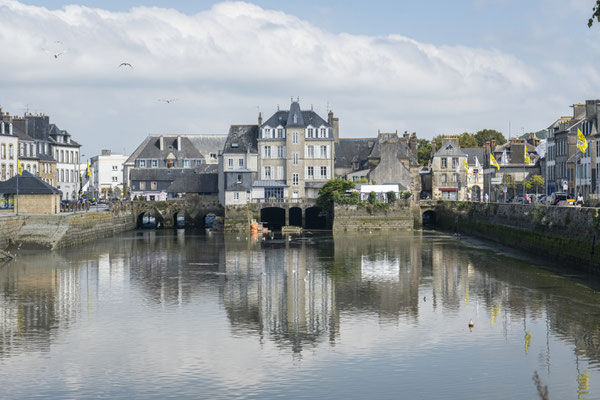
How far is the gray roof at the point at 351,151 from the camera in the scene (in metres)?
115

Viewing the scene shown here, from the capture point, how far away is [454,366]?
28.4m

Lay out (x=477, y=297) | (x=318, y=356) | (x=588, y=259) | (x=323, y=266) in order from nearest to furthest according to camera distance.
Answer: (x=318, y=356), (x=477, y=297), (x=588, y=259), (x=323, y=266)

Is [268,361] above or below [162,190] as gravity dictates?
below

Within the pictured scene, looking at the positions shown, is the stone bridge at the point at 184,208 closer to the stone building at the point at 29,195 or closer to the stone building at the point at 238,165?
the stone building at the point at 238,165

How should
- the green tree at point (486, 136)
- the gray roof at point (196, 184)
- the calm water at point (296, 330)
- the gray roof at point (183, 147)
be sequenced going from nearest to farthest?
the calm water at point (296, 330) < the gray roof at point (196, 184) < the gray roof at point (183, 147) < the green tree at point (486, 136)

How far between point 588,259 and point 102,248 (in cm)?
3986

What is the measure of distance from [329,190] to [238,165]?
491 inches

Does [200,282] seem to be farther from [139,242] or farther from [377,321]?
[139,242]

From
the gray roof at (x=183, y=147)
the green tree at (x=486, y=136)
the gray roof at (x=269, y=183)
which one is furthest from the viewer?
the green tree at (x=486, y=136)

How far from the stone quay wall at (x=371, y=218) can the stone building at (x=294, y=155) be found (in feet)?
38.8

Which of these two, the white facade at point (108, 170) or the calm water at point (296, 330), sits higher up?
the white facade at point (108, 170)

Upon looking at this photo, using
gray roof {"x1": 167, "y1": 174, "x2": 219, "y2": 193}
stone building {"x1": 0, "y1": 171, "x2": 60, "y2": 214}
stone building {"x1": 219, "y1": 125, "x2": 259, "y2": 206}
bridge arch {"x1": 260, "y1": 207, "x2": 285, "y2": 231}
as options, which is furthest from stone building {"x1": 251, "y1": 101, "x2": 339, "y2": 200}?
stone building {"x1": 0, "y1": 171, "x2": 60, "y2": 214}

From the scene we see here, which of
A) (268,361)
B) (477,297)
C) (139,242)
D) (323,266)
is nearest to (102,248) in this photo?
(139,242)

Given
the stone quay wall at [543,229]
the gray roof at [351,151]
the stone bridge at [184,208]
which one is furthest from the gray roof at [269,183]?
the stone quay wall at [543,229]
